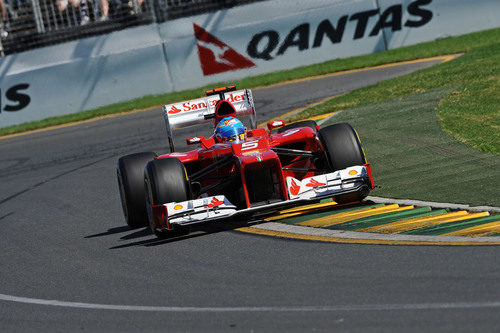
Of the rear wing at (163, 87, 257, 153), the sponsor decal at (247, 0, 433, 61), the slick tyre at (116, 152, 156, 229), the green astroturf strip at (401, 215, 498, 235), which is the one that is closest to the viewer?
the green astroturf strip at (401, 215, 498, 235)

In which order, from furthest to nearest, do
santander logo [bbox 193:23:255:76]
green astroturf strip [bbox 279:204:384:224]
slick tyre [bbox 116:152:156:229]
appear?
1. santander logo [bbox 193:23:255:76]
2. slick tyre [bbox 116:152:156:229]
3. green astroturf strip [bbox 279:204:384:224]

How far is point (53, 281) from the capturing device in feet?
27.4

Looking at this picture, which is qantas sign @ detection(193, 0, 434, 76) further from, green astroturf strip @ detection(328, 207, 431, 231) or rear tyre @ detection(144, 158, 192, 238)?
green astroturf strip @ detection(328, 207, 431, 231)

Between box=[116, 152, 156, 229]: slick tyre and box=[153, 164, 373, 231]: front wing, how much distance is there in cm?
98

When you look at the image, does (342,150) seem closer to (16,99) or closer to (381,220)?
(381,220)

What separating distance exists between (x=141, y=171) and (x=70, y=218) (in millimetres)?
2208

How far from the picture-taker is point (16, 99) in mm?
22016

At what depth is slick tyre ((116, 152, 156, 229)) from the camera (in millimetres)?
9930

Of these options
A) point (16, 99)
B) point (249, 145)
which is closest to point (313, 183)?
point (249, 145)

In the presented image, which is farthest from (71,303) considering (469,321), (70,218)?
(70,218)

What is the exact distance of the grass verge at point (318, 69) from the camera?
825 inches

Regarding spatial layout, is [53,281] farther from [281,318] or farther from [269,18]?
[269,18]

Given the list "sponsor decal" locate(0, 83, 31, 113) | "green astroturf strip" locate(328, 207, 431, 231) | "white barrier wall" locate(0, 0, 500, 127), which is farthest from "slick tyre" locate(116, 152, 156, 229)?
"sponsor decal" locate(0, 83, 31, 113)

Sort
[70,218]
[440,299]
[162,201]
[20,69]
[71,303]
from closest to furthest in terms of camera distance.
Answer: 1. [440,299]
2. [71,303]
3. [162,201]
4. [70,218]
5. [20,69]
